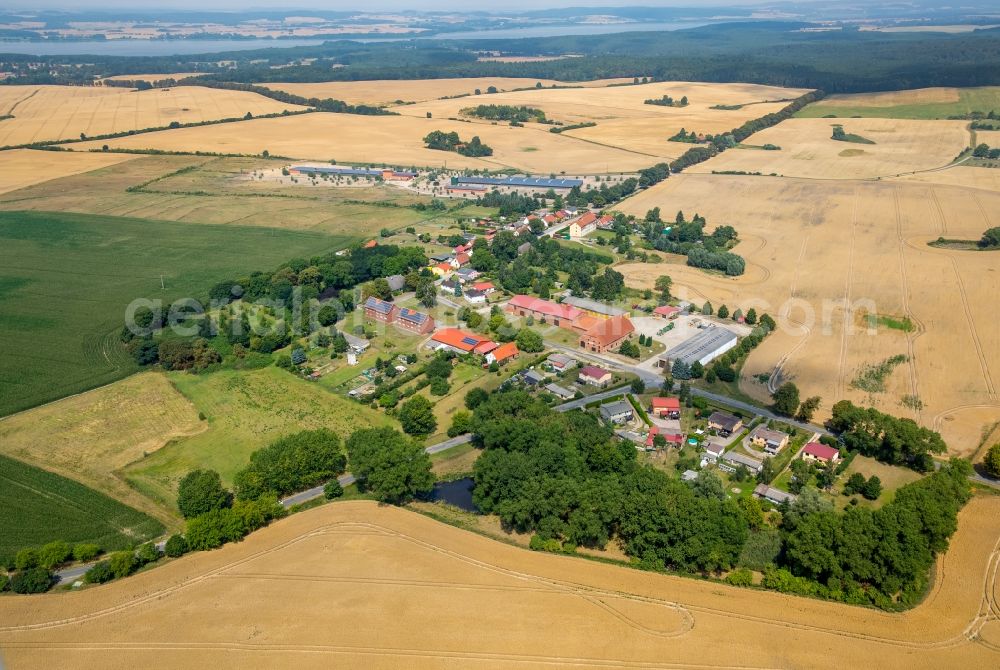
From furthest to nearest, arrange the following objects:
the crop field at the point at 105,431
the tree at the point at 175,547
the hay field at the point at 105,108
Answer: the hay field at the point at 105,108 → the crop field at the point at 105,431 → the tree at the point at 175,547

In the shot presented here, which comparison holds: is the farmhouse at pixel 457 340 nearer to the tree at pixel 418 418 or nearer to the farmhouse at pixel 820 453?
the tree at pixel 418 418

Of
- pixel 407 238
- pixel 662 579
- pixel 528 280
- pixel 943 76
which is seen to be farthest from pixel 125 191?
pixel 943 76

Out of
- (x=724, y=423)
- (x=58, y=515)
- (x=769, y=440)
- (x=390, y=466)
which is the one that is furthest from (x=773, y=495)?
(x=58, y=515)

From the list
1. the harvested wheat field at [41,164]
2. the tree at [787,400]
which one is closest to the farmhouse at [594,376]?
the tree at [787,400]

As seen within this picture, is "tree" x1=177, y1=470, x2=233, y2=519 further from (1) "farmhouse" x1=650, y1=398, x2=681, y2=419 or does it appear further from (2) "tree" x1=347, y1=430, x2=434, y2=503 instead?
(1) "farmhouse" x1=650, y1=398, x2=681, y2=419

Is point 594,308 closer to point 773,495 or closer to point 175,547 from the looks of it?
point 773,495

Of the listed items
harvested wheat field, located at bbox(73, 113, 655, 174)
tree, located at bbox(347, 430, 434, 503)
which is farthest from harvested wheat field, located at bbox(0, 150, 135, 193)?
tree, located at bbox(347, 430, 434, 503)

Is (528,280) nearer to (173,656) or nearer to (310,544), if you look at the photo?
(310,544)
